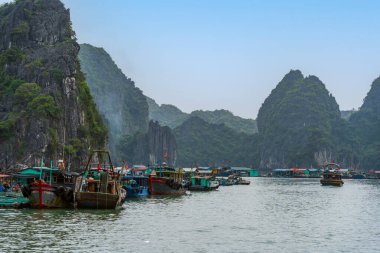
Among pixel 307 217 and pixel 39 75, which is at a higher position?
pixel 39 75

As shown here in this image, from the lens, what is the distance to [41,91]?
114 meters

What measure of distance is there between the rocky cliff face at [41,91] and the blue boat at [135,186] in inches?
1263

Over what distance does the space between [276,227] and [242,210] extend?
53.6 feet

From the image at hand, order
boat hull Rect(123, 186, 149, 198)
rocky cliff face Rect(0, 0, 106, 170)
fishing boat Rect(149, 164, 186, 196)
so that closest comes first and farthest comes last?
1. boat hull Rect(123, 186, 149, 198)
2. fishing boat Rect(149, 164, 186, 196)
3. rocky cliff face Rect(0, 0, 106, 170)

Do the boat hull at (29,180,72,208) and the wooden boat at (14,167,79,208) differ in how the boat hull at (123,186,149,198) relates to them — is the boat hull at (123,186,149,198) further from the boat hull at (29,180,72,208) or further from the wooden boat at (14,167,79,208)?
the boat hull at (29,180,72,208)

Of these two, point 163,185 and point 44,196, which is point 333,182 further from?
point 44,196

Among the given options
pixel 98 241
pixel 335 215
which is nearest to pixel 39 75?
pixel 335 215

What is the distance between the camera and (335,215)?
54875 mm

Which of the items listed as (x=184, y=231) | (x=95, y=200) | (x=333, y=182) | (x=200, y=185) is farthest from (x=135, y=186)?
(x=333, y=182)

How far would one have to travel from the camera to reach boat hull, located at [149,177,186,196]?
77.4 metres

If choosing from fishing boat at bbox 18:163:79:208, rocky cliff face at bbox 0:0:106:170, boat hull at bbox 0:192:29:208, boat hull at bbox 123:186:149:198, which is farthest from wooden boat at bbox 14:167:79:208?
rocky cliff face at bbox 0:0:106:170

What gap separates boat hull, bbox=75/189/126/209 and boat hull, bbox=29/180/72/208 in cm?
205

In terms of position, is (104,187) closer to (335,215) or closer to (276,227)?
(276,227)

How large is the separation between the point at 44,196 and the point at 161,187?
3022cm
